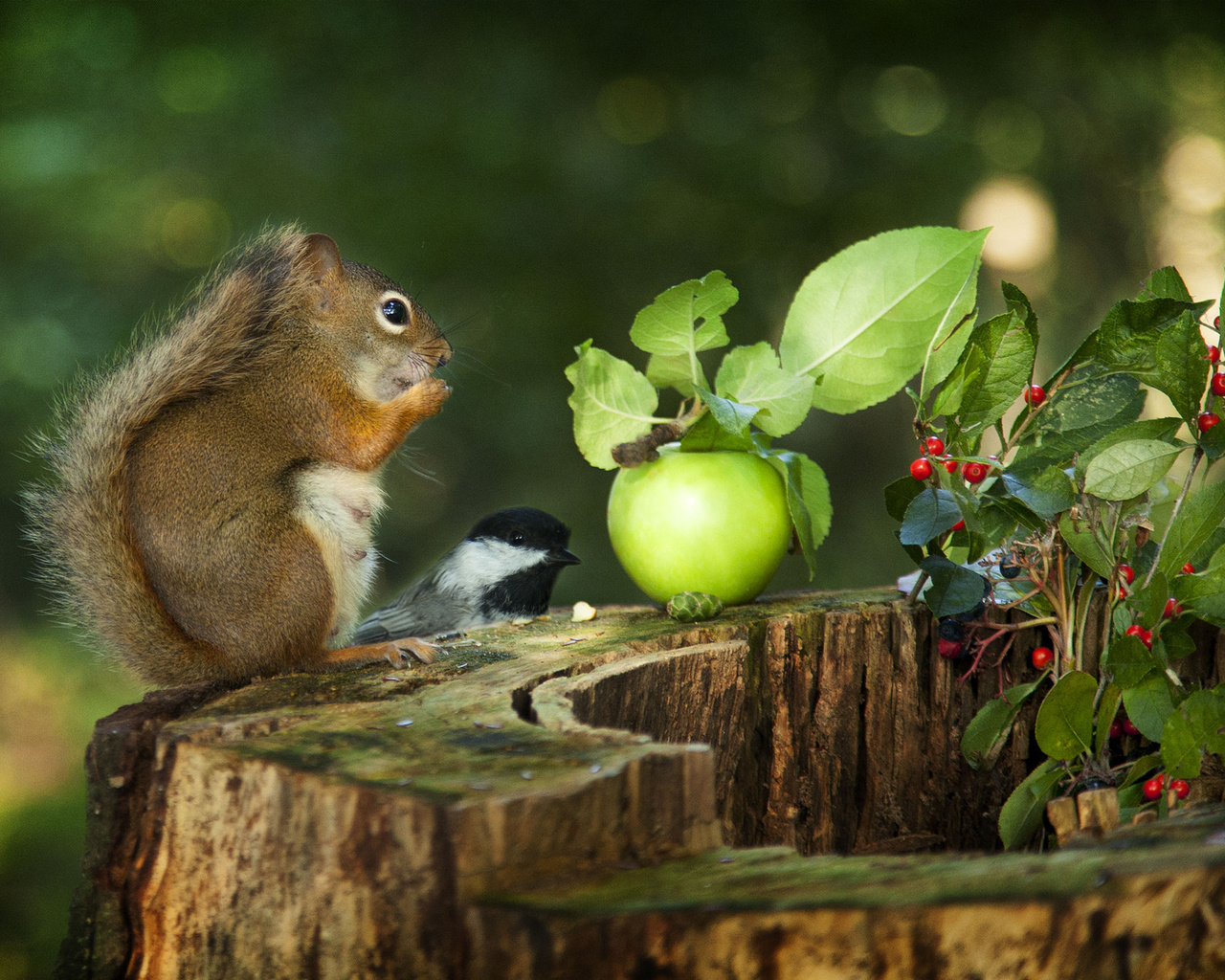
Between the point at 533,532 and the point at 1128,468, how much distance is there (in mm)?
1329

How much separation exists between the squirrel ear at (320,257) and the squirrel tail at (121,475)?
0.13 meters

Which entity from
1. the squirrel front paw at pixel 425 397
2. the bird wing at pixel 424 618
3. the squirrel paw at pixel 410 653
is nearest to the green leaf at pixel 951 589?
the squirrel paw at pixel 410 653

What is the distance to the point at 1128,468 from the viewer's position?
1.28 m

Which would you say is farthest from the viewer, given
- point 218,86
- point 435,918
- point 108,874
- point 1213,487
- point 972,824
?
point 218,86

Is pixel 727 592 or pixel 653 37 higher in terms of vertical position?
pixel 653 37

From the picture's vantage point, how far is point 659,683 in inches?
56.4

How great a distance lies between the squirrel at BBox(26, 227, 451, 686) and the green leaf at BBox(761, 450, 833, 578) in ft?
2.11

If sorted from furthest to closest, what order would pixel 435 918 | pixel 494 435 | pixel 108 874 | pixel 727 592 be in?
pixel 494 435, pixel 727 592, pixel 108 874, pixel 435 918

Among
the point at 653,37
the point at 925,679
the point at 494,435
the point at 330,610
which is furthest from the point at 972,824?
the point at 653,37

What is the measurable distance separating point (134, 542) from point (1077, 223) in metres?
4.19

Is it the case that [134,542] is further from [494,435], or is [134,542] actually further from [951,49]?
[951,49]

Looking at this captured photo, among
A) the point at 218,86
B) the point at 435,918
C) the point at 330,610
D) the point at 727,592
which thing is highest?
the point at 218,86

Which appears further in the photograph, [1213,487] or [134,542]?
[134,542]

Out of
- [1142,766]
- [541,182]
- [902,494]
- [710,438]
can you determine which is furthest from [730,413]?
[541,182]
